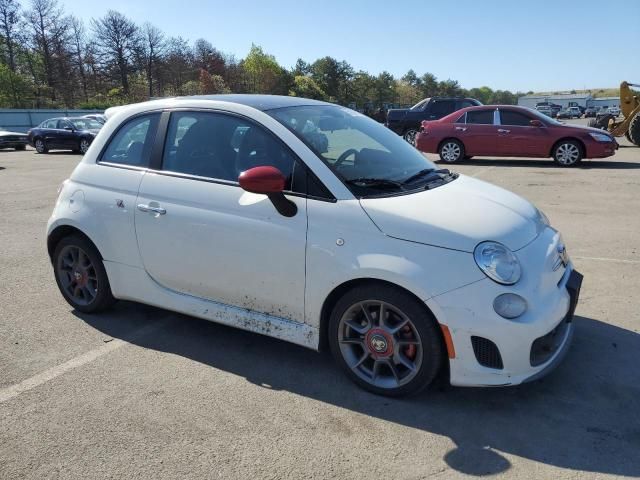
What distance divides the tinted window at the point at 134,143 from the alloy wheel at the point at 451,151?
1222cm

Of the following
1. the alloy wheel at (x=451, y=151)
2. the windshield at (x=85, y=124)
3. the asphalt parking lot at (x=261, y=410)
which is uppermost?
the windshield at (x=85, y=124)

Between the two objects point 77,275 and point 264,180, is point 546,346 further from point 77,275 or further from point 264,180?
point 77,275

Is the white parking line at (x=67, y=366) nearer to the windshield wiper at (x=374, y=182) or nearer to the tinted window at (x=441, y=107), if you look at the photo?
the windshield wiper at (x=374, y=182)

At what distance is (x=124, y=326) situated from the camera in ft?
13.8

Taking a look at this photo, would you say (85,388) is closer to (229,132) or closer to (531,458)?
(229,132)

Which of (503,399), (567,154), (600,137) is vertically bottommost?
(503,399)

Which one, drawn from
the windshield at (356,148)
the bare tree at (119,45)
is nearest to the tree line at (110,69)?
the bare tree at (119,45)

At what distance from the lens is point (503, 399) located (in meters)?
3.10

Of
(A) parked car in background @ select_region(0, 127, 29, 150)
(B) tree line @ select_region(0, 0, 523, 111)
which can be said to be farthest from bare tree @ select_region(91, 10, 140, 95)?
(A) parked car in background @ select_region(0, 127, 29, 150)

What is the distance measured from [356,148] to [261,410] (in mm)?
1843

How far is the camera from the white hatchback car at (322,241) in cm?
283

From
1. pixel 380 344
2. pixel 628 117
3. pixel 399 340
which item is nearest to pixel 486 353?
pixel 399 340

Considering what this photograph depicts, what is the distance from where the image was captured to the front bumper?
9.01ft

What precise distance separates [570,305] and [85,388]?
3.05m
